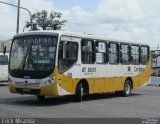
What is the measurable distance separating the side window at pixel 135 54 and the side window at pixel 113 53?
1.73 m

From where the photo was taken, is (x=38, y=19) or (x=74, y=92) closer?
(x=74, y=92)

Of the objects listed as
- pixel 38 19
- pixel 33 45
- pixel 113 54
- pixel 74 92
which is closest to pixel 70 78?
pixel 74 92

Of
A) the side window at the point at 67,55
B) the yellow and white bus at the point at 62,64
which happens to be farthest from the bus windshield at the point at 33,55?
the side window at the point at 67,55

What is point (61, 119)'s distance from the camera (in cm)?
1374

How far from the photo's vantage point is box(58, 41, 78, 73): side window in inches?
714

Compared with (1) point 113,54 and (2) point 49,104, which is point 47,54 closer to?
(2) point 49,104

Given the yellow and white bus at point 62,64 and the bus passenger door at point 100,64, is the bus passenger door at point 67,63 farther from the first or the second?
the bus passenger door at point 100,64

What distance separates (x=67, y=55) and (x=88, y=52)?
173 centimetres

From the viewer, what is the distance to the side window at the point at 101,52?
68.5ft

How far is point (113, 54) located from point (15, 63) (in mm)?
5356

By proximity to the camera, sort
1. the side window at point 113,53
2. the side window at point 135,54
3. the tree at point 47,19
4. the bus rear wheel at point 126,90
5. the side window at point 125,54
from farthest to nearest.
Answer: the tree at point 47,19
the side window at point 135,54
the bus rear wheel at point 126,90
the side window at point 125,54
the side window at point 113,53

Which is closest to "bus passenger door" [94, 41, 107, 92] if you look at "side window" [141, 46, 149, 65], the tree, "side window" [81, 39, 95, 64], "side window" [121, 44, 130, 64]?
"side window" [81, 39, 95, 64]

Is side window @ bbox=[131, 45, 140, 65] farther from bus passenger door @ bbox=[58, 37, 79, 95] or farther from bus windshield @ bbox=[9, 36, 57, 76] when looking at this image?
bus windshield @ bbox=[9, 36, 57, 76]

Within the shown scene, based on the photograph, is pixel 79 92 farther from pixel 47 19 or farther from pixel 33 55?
pixel 47 19
